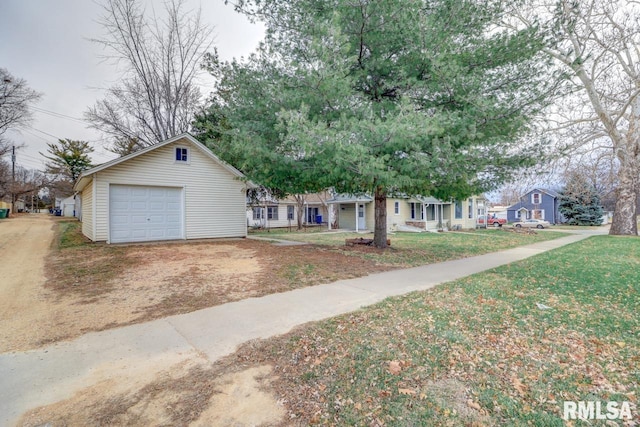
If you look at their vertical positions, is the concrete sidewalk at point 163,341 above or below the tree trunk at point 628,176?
below

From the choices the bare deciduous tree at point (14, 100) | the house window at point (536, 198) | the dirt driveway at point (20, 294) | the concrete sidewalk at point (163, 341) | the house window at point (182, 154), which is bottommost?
the concrete sidewalk at point (163, 341)

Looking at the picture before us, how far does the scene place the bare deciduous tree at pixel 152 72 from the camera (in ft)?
61.2

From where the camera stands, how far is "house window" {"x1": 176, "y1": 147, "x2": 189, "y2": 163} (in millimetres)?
13298

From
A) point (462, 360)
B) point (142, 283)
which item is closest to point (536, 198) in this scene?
point (462, 360)

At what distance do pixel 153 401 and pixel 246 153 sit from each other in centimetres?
656

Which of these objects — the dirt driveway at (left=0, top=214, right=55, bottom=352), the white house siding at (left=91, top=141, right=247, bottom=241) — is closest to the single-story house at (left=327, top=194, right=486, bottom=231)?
the white house siding at (left=91, top=141, right=247, bottom=241)

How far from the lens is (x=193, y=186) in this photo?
13727mm

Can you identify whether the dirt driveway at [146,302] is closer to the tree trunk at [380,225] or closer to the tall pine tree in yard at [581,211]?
the tree trunk at [380,225]

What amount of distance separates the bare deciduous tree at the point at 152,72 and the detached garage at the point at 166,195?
8695 mm

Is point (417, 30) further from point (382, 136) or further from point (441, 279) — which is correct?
point (441, 279)

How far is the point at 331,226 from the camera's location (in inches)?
1018

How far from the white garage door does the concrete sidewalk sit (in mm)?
9843

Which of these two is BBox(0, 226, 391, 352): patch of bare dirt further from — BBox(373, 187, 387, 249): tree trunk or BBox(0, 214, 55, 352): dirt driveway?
BBox(373, 187, 387, 249): tree trunk

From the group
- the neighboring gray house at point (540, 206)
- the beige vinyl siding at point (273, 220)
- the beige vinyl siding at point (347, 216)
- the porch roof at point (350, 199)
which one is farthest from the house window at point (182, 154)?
the neighboring gray house at point (540, 206)
